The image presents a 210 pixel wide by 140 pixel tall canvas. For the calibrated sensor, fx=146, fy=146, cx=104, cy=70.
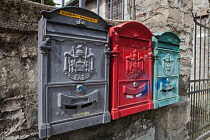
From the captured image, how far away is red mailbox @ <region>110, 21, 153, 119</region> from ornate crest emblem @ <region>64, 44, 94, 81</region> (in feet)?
0.89

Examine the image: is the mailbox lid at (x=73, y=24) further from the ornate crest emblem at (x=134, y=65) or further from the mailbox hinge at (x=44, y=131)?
the mailbox hinge at (x=44, y=131)

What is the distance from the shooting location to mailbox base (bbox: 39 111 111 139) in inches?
42.0

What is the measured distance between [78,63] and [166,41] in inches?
48.0

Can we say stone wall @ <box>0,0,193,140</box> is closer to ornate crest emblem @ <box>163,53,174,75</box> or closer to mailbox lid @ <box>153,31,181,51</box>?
ornate crest emblem @ <box>163,53,174,75</box>

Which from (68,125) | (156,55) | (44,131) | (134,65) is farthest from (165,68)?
(44,131)

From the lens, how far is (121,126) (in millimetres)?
1785

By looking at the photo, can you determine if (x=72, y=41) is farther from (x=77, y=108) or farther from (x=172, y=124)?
(x=172, y=124)

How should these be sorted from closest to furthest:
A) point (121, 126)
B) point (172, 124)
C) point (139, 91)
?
1. point (139, 91)
2. point (121, 126)
3. point (172, 124)

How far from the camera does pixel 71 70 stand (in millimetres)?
1185

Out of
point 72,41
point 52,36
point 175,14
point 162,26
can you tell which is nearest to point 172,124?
point 162,26

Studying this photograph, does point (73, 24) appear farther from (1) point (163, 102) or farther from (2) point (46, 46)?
(1) point (163, 102)

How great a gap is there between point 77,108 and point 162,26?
1.72 meters

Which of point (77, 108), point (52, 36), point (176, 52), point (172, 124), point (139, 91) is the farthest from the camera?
point (172, 124)

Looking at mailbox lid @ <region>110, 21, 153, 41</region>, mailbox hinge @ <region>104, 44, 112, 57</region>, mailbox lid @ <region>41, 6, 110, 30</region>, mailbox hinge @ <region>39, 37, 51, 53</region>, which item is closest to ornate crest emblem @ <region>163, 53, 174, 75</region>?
mailbox lid @ <region>110, 21, 153, 41</region>
